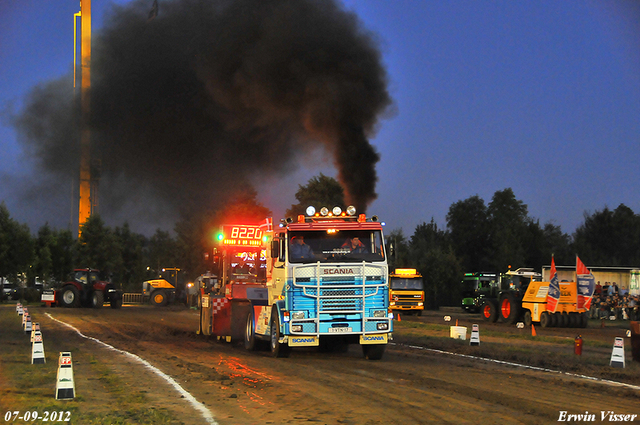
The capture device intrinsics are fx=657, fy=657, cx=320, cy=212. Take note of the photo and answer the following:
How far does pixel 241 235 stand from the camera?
2069 cm

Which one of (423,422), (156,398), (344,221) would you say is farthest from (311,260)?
(423,422)

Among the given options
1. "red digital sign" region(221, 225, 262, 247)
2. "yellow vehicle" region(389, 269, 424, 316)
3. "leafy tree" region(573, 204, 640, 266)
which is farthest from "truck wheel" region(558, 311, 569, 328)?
"leafy tree" region(573, 204, 640, 266)

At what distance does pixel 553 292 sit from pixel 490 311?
535 cm

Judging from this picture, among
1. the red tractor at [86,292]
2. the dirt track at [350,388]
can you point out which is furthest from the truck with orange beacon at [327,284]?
the red tractor at [86,292]

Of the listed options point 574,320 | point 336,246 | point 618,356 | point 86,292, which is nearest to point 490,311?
point 574,320

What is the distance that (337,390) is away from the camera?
1045cm

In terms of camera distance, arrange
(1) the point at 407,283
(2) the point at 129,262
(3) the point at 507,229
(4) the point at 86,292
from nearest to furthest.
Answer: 1. (1) the point at 407,283
2. (4) the point at 86,292
3. (3) the point at 507,229
4. (2) the point at 129,262

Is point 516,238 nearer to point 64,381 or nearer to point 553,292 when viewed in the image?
point 553,292

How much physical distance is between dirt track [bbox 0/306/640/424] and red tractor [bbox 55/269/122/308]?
26866 mm

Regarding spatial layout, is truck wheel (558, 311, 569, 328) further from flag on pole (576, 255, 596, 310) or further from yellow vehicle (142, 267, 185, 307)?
yellow vehicle (142, 267, 185, 307)

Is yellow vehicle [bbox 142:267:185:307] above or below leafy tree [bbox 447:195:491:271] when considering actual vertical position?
below

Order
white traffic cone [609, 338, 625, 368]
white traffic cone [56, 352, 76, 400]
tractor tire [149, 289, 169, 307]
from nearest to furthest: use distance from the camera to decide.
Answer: white traffic cone [56, 352, 76, 400], white traffic cone [609, 338, 625, 368], tractor tire [149, 289, 169, 307]

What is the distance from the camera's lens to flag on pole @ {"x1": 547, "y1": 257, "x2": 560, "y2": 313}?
27.7m

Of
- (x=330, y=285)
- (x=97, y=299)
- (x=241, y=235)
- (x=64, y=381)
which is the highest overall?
(x=241, y=235)
